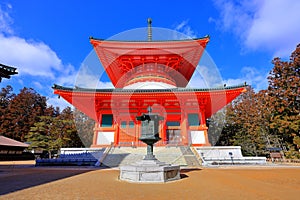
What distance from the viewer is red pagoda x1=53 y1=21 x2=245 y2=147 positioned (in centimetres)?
1559

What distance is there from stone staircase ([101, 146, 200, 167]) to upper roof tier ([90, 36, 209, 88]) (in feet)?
25.0

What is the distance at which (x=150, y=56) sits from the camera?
1950 cm

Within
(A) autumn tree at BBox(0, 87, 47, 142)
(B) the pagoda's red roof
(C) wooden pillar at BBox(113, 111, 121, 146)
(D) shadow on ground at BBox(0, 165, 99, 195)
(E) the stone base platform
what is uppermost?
(A) autumn tree at BBox(0, 87, 47, 142)

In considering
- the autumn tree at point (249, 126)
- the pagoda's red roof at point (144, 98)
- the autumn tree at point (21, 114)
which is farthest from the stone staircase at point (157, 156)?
the autumn tree at point (21, 114)

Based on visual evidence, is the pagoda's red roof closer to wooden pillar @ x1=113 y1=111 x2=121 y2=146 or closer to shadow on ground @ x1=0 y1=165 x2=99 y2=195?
wooden pillar @ x1=113 y1=111 x2=121 y2=146

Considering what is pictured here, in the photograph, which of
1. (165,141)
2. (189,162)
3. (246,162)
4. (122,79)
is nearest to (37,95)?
(122,79)

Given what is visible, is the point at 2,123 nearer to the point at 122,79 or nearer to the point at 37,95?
the point at 37,95

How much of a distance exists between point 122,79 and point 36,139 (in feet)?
49.0

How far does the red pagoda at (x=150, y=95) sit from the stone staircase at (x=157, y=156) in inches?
49.9

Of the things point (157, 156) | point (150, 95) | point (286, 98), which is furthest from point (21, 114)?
point (286, 98)

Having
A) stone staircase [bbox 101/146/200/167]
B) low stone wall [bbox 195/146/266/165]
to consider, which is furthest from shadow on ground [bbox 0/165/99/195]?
low stone wall [bbox 195/146/266/165]

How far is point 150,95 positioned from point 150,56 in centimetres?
574

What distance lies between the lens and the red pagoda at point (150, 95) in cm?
1559

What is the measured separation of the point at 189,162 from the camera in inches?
496
